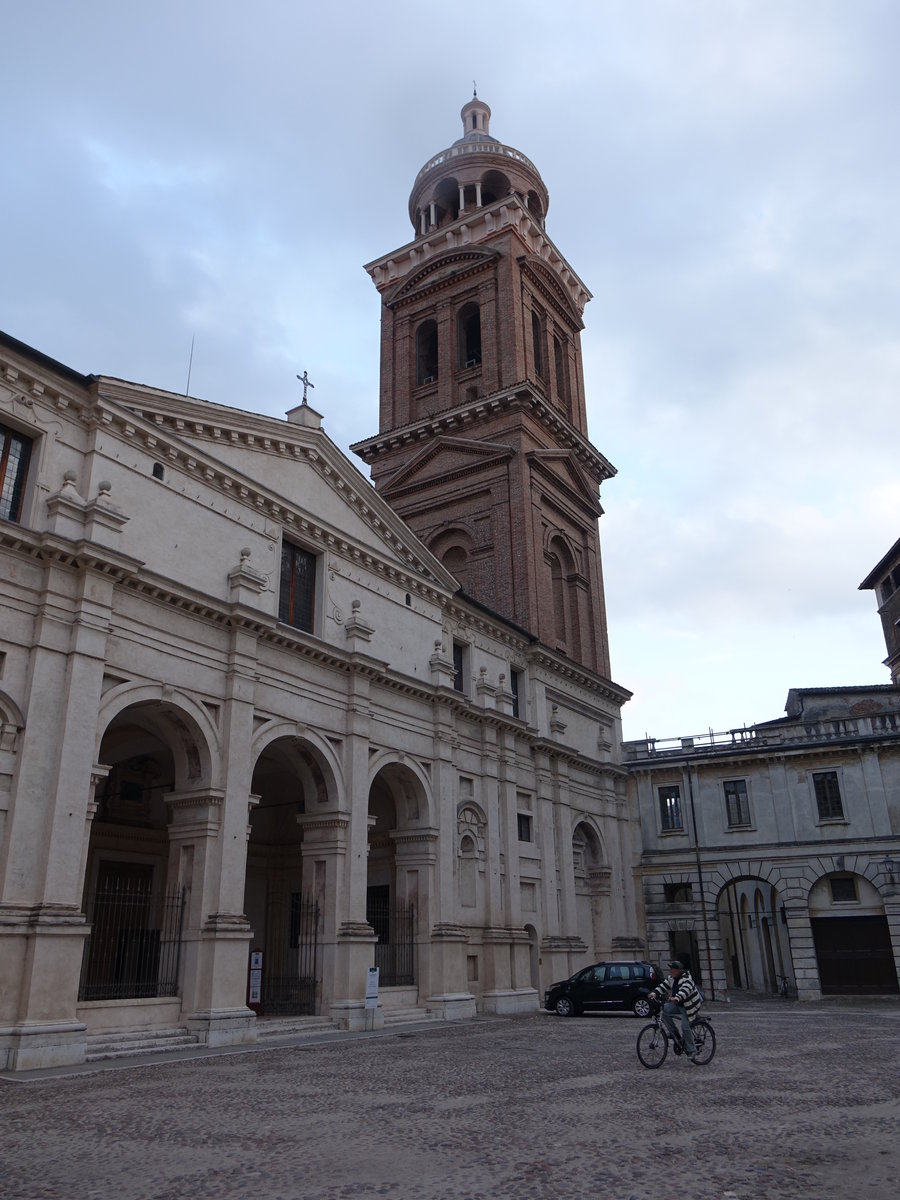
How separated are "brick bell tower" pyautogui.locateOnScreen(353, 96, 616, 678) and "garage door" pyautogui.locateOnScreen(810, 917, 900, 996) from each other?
12960 millimetres

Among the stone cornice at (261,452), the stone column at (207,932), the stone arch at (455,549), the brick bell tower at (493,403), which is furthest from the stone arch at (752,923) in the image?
the stone column at (207,932)

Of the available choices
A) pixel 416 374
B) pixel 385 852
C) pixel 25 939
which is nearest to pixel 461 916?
pixel 385 852

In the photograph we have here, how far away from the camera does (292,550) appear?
76.0 ft

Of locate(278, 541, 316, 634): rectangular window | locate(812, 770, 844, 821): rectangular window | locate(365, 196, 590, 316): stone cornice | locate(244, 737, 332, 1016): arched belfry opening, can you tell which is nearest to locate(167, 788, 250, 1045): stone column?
locate(278, 541, 316, 634): rectangular window

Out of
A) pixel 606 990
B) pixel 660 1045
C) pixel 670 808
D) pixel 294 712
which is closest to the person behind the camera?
pixel 660 1045

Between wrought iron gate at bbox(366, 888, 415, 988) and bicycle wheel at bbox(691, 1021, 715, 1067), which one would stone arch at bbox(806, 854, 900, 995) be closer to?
wrought iron gate at bbox(366, 888, 415, 988)

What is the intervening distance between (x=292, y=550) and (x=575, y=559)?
1877 centimetres

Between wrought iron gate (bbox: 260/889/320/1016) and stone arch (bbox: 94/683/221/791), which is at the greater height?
stone arch (bbox: 94/683/221/791)

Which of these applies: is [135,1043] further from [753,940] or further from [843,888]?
[753,940]

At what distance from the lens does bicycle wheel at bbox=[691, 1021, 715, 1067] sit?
13344 millimetres

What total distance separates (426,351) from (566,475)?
31.1 ft

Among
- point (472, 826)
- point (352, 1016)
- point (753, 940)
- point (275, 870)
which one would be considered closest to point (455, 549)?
point (472, 826)

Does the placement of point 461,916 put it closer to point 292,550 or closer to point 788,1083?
point 292,550

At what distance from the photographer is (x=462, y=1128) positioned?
9172 mm
